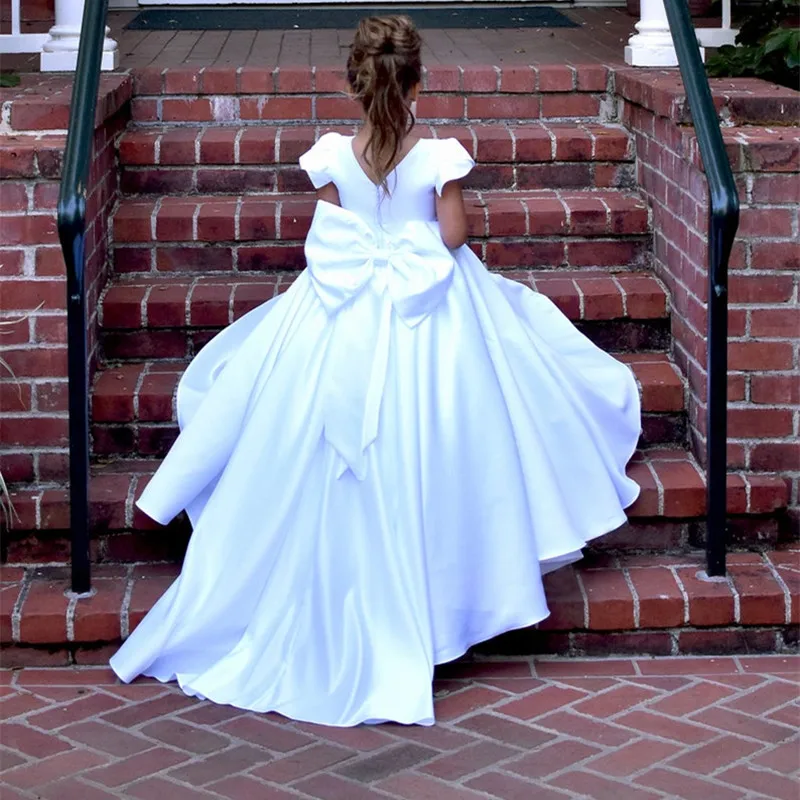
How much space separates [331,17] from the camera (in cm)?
672

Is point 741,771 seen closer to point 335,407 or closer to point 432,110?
point 335,407

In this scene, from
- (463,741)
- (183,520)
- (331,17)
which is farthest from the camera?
(331,17)

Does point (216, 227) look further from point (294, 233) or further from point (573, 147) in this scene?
point (573, 147)

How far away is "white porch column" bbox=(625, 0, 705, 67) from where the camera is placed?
4980 mm

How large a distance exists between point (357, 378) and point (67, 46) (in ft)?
7.52

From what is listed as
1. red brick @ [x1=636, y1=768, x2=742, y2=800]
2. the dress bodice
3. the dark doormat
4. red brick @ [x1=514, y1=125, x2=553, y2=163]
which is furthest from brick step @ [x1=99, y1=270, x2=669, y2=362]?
the dark doormat

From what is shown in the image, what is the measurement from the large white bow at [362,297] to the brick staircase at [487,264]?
67cm

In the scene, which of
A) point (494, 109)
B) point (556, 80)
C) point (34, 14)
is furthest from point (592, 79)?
point (34, 14)

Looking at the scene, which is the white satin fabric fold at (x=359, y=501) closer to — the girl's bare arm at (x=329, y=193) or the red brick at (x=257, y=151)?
the girl's bare arm at (x=329, y=193)

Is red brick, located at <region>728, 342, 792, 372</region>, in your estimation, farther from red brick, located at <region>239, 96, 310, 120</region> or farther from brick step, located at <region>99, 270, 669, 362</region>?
red brick, located at <region>239, 96, 310, 120</region>

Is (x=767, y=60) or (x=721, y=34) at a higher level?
(x=721, y=34)

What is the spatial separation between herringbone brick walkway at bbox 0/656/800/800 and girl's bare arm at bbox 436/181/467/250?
107 centimetres

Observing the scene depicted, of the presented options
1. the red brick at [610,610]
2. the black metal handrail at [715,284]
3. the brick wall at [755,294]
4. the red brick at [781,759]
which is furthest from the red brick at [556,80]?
the red brick at [781,759]

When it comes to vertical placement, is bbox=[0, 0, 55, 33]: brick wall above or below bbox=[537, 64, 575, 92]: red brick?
above
